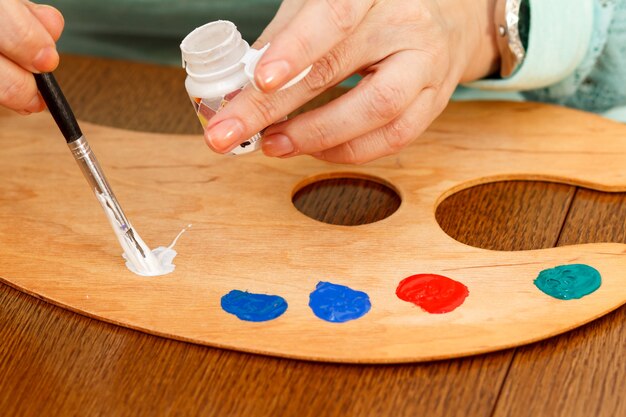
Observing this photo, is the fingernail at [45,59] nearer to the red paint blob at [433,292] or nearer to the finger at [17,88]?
the finger at [17,88]

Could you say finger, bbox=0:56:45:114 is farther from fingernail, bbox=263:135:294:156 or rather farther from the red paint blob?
the red paint blob

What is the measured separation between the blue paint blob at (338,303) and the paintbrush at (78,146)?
170 millimetres

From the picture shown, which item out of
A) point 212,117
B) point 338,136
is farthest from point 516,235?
point 212,117

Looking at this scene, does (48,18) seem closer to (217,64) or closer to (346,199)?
(217,64)

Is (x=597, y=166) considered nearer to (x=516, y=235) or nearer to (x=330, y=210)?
(x=516, y=235)

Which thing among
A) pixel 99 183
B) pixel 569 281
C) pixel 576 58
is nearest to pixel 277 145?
pixel 99 183

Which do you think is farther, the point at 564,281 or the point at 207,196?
the point at 207,196

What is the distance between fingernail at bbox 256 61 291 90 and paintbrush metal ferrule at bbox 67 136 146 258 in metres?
0.19

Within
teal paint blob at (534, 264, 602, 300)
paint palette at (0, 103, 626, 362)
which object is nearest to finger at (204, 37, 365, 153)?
paint palette at (0, 103, 626, 362)

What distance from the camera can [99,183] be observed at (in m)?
0.80

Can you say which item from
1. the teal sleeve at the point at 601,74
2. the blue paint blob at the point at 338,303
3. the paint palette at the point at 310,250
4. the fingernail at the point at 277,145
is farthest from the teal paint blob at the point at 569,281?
the teal sleeve at the point at 601,74

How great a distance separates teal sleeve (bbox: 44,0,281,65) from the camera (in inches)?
46.0

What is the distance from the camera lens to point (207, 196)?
0.89 metres

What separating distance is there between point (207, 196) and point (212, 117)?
0.16 m
